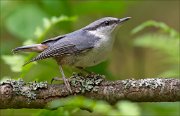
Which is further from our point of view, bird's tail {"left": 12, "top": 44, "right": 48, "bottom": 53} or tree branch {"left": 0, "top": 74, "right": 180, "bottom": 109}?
bird's tail {"left": 12, "top": 44, "right": 48, "bottom": 53}

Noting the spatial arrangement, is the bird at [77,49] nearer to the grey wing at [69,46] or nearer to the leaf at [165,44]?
the grey wing at [69,46]

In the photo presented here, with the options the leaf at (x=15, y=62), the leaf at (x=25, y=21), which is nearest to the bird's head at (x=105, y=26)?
the leaf at (x=15, y=62)

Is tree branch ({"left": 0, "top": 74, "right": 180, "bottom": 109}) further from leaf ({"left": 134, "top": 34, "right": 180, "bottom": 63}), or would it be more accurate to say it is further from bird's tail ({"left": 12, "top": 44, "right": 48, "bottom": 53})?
leaf ({"left": 134, "top": 34, "right": 180, "bottom": 63})

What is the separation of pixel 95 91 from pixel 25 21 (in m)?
1.65

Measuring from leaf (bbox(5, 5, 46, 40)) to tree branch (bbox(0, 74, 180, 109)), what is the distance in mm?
1407

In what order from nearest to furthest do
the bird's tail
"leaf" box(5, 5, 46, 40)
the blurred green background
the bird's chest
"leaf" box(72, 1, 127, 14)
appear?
the bird's chest < the bird's tail < the blurred green background < "leaf" box(5, 5, 46, 40) < "leaf" box(72, 1, 127, 14)

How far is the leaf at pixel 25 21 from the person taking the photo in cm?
458

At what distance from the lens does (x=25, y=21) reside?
4.56m

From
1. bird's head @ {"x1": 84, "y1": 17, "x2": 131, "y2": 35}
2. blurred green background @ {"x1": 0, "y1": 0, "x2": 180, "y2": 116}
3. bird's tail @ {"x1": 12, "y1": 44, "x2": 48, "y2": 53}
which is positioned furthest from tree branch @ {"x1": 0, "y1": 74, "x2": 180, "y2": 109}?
bird's head @ {"x1": 84, "y1": 17, "x2": 131, "y2": 35}

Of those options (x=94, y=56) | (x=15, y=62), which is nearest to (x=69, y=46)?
→ (x=94, y=56)

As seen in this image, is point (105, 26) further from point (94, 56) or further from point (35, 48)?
point (35, 48)

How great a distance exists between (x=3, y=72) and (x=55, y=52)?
2.20m

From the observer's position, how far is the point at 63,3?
4.48m

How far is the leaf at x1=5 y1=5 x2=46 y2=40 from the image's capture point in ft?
15.0
